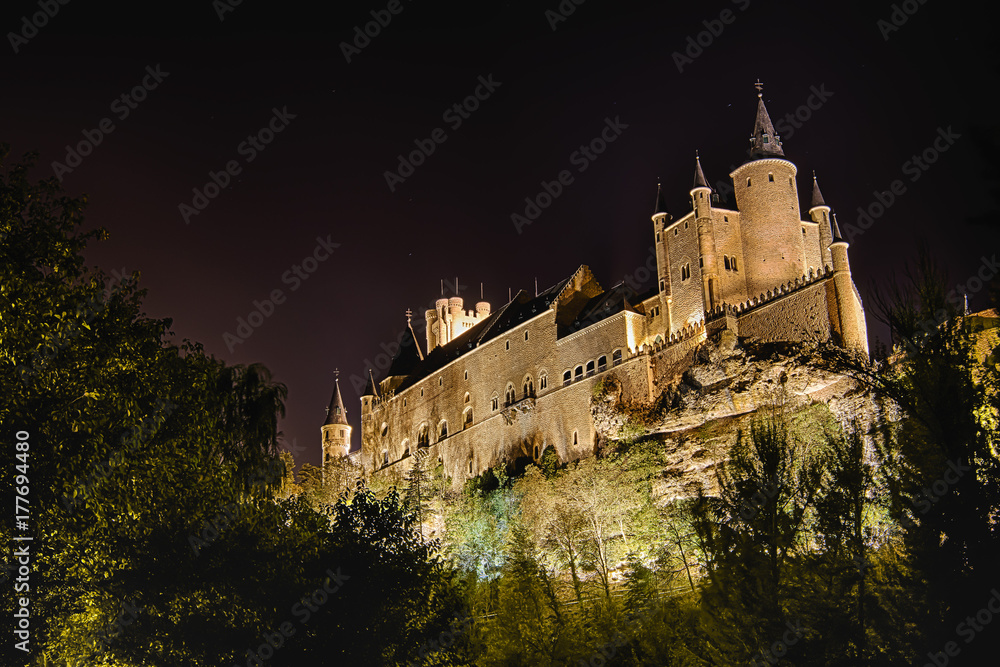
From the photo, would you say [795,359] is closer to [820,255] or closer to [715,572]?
[820,255]

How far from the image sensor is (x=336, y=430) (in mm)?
97875

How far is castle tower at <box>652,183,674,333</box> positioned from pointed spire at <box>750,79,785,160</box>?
715 cm

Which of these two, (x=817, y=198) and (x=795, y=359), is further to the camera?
(x=817, y=198)

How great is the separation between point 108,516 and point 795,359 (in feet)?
140

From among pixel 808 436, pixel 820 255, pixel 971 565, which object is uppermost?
pixel 820 255

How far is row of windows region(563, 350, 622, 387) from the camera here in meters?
63.1

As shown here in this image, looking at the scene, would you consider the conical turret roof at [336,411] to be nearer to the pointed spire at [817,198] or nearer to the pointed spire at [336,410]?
the pointed spire at [336,410]

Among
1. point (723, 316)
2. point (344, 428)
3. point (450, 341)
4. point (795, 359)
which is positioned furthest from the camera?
point (344, 428)

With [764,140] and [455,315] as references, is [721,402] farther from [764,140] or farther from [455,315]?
[455,315]

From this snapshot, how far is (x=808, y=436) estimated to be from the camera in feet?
149

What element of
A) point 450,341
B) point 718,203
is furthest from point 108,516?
point 450,341

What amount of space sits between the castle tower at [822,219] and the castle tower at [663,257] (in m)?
9.34

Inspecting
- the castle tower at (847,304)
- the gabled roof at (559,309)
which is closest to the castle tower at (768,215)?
the castle tower at (847,304)

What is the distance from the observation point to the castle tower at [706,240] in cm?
5938
